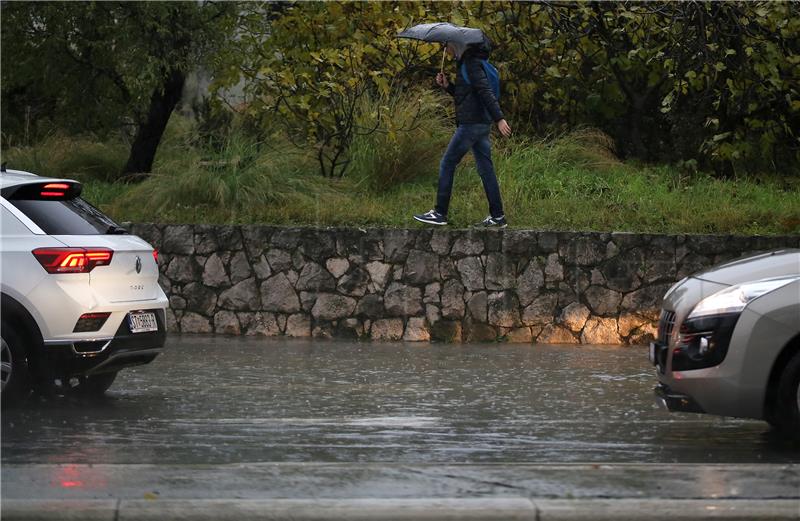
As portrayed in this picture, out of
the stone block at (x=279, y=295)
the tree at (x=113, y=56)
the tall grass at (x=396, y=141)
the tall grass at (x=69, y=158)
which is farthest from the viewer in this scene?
the tall grass at (x=69, y=158)

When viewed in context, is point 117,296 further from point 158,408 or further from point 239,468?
point 239,468

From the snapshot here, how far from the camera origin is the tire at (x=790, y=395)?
7.80m

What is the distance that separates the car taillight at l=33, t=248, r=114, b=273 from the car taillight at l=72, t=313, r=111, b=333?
0.32m

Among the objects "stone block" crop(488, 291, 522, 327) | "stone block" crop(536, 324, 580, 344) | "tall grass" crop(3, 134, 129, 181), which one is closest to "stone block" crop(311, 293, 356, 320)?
"stone block" crop(488, 291, 522, 327)

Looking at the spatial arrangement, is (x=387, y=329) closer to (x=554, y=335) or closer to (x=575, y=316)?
(x=554, y=335)

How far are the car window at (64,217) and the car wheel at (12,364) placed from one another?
78 cm

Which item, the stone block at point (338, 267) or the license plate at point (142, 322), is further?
the stone block at point (338, 267)

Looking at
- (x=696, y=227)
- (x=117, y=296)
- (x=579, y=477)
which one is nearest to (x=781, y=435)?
(x=579, y=477)

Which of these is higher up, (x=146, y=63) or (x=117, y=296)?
(x=146, y=63)

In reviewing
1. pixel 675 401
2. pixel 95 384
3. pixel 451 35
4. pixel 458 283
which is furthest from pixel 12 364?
pixel 451 35

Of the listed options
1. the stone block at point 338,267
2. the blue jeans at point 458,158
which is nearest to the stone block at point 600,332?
the blue jeans at point 458,158

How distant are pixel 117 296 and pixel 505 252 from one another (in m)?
6.12

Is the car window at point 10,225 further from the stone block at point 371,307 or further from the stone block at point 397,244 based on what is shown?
the stone block at point 397,244

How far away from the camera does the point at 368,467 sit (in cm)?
700
